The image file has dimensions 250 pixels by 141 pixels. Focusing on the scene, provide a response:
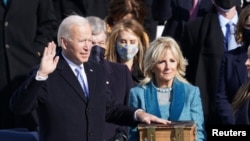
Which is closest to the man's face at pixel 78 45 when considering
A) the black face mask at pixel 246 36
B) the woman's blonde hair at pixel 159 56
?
the woman's blonde hair at pixel 159 56

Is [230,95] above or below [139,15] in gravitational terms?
below

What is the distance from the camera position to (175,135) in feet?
21.3

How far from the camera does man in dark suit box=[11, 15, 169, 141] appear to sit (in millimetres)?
6898

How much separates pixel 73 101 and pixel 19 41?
2.57 meters

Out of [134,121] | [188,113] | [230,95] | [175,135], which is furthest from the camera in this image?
[230,95]

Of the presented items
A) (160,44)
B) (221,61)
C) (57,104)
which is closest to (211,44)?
(221,61)

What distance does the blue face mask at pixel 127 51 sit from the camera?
8.97 metres

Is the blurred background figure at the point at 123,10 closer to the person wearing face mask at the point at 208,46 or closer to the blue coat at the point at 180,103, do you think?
the person wearing face mask at the point at 208,46

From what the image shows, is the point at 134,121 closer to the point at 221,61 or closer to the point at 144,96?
the point at 144,96

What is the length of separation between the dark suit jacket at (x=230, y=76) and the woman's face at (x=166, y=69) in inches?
30.7

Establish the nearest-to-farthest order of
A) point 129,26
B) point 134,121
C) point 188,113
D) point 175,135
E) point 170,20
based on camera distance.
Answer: point 175,135, point 134,121, point 188,113, point 129,26, point 170,20

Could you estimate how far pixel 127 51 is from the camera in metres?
8.96

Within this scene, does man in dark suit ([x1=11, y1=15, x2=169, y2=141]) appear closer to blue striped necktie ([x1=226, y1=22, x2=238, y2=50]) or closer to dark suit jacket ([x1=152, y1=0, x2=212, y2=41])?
blue striped necktie ([x1=226, y1=22, x2=238, y2=50])

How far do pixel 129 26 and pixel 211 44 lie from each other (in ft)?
2.85
